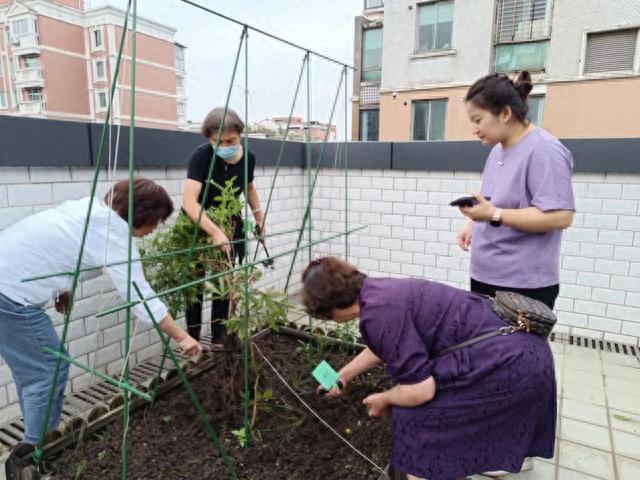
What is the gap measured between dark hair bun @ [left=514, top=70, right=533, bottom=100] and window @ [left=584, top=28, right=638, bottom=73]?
1173 cm

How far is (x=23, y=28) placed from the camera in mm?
6555

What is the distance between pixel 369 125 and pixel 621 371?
1424cm

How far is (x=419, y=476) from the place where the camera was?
143 cm

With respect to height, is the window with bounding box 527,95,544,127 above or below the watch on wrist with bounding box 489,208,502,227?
above

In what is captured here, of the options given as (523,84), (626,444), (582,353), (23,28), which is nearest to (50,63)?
(23,28)

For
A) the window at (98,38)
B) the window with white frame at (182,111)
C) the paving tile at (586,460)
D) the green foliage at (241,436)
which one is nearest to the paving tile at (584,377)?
the paving tile at (586,460)

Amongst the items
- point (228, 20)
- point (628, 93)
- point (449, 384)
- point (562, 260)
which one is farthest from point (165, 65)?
point (628, 93)

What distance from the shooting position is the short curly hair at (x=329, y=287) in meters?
1.36

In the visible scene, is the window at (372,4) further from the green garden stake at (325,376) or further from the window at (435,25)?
the green garden stake at (325,376)

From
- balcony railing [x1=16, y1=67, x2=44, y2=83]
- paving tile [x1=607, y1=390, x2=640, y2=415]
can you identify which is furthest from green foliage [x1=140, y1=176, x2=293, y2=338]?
balcony railing [x1=16, y1=67, x2=44, y2=83]

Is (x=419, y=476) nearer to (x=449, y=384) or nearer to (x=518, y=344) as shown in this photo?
(x=449, y=384)

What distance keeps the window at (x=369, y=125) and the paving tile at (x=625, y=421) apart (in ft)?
46.9

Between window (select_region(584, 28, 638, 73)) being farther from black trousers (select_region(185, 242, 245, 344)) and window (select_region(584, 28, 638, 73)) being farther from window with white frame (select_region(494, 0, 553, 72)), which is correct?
black trousers (select_region(185, 242, 245, 344))

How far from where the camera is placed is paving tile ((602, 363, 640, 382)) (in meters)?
2.76
